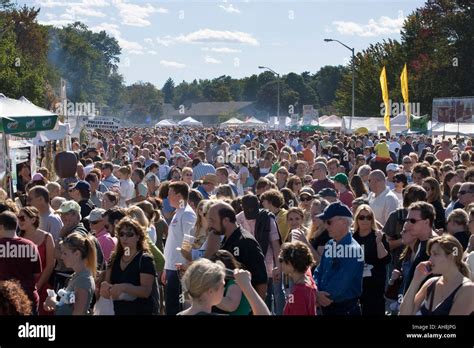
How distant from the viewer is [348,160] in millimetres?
23547

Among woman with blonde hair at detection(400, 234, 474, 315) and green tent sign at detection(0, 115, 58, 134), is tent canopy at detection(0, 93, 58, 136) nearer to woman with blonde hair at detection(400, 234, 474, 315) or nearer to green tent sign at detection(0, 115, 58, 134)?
green tent sign at detection(0, 115, 58, 134)

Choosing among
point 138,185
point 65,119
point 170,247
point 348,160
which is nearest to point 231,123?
point 65,119

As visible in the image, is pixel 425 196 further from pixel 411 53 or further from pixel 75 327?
pixel 411 53


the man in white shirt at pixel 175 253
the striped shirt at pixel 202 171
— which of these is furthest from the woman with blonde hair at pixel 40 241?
the striped shirt at pixel 202 171

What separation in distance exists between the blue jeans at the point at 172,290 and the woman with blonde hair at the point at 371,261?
7.06 feet

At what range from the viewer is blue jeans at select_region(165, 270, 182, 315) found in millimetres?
9625

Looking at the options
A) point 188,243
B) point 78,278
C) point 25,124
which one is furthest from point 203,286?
point 25,124

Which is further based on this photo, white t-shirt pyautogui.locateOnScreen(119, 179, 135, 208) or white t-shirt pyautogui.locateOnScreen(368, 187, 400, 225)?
white t-shirt pyautogui.locateOnScreen(119, 179, 135, 208)

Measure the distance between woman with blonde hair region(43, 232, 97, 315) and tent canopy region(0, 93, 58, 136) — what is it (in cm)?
648

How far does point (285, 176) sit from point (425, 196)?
513 cm

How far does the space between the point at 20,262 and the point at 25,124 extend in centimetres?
662

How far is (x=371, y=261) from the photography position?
8305mm

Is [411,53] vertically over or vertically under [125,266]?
over

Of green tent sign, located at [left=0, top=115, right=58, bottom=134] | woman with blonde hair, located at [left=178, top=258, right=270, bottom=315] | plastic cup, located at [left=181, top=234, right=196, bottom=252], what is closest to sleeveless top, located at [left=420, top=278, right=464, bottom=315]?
woman with blonde hair, located at [left=178, top=258, right=270, bottom=315]
